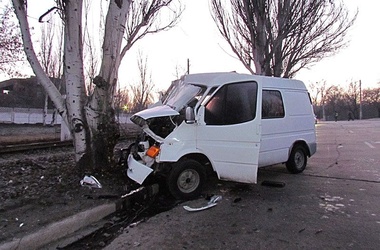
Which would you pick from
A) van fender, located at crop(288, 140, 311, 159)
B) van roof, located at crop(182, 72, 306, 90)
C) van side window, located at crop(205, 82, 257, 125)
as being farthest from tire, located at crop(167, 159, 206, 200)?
van fender, located at crop(288, 140, 311, 159)

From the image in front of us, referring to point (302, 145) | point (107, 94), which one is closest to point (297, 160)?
point (302, 145)

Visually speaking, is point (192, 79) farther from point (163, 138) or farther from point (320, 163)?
point (320, 163)

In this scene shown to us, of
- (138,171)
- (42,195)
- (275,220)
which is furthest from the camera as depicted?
(138,171)

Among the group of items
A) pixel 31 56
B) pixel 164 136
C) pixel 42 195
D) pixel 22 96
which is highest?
pixel 22 96

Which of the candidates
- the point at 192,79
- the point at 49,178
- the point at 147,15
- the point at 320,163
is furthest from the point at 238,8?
the point at 49,178

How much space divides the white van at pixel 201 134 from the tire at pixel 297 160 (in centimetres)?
223

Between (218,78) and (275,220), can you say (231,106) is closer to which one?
(218,78)

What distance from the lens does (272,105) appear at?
6996 millimetres

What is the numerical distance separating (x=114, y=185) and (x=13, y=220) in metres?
2.00

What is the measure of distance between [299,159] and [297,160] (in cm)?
11

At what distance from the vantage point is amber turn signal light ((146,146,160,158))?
211 inches

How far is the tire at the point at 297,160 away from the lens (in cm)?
775

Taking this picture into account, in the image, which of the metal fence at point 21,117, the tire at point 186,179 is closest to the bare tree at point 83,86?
the tire at point 186,179

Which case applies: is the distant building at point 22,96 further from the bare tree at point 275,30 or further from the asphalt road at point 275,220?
the asphalt road at point 275,220
